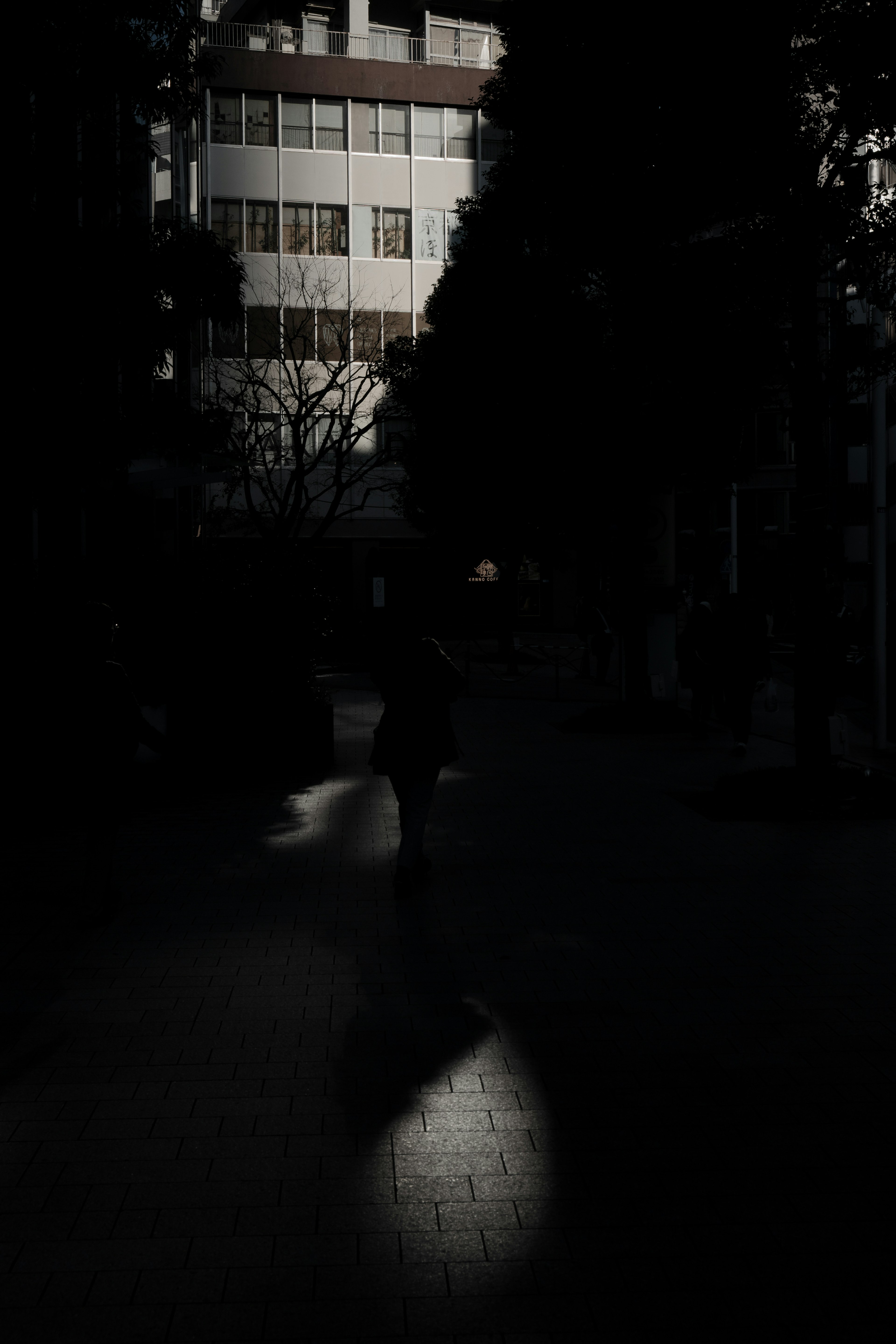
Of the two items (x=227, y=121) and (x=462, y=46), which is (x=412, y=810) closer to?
(x=227, y=121)

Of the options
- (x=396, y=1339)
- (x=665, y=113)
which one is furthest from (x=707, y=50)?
(x=396, y=1339)

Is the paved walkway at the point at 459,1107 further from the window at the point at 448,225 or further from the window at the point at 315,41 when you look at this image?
the window at the point at 315,41

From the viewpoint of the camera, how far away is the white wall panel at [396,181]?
5097cm

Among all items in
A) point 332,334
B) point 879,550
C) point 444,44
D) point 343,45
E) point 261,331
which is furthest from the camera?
point 444,44

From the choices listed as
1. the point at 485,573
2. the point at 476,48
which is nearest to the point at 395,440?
the point at 485,573

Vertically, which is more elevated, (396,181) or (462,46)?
(462,46)

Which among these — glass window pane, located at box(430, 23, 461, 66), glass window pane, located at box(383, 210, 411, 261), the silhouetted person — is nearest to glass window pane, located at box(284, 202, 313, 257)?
glass window pane, located at box(383, 210, 411, 261)

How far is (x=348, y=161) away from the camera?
166ft

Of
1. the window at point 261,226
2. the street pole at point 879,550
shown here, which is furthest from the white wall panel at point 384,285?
the street pole at point 879,550

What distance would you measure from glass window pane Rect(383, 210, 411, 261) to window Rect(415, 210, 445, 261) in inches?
11.9

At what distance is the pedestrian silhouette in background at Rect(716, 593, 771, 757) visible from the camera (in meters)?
14.9

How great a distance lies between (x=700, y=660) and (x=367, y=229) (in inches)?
1454

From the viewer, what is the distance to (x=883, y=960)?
6.78 m

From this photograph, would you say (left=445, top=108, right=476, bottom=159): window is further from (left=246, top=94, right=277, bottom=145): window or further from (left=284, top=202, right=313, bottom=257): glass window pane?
(left=246, top=94, right=277, bottom=145): window
